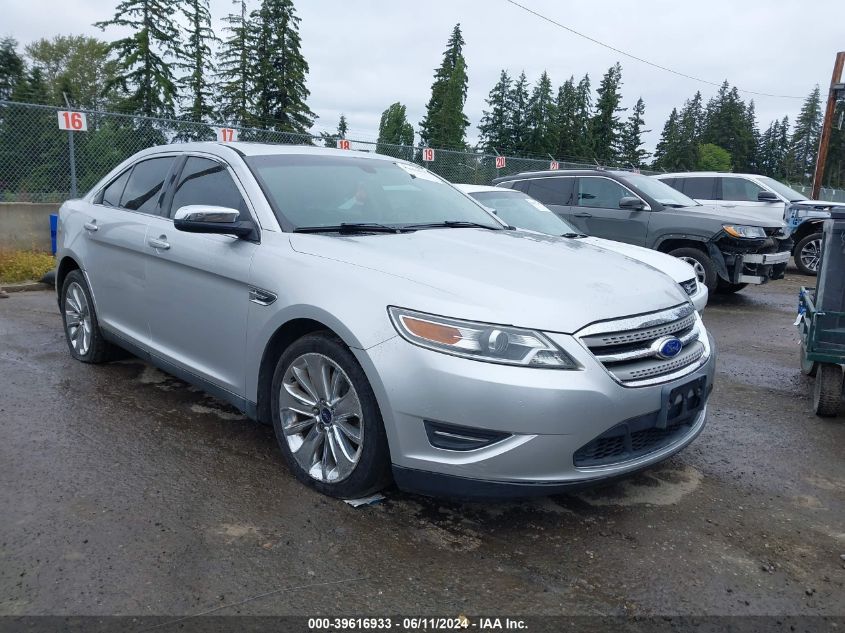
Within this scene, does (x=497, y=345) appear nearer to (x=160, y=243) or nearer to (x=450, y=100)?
(x=160, y=243)

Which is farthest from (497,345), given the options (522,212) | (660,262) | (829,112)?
(829,112)

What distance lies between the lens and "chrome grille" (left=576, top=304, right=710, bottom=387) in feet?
9.16

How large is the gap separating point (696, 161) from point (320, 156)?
91.3m

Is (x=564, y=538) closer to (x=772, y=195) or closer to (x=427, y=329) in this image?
(x=427, y=329)

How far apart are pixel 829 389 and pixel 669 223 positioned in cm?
515

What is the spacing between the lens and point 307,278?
3164 mm

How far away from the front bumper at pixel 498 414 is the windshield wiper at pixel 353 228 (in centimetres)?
97

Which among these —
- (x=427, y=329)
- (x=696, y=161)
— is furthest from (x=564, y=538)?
(x=696, y=161)

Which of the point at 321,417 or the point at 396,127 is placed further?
the point at 396,127

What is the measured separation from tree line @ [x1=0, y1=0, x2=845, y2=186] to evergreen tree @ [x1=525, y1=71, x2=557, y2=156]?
136mm

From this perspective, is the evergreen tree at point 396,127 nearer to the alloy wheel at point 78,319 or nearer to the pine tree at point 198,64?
the pine tree at point 198,64

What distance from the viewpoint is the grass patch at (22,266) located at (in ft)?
29.0

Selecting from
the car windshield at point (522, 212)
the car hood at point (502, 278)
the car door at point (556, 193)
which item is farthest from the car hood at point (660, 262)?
the car door at point (556, 193)

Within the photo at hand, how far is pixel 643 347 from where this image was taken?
9.66ft
